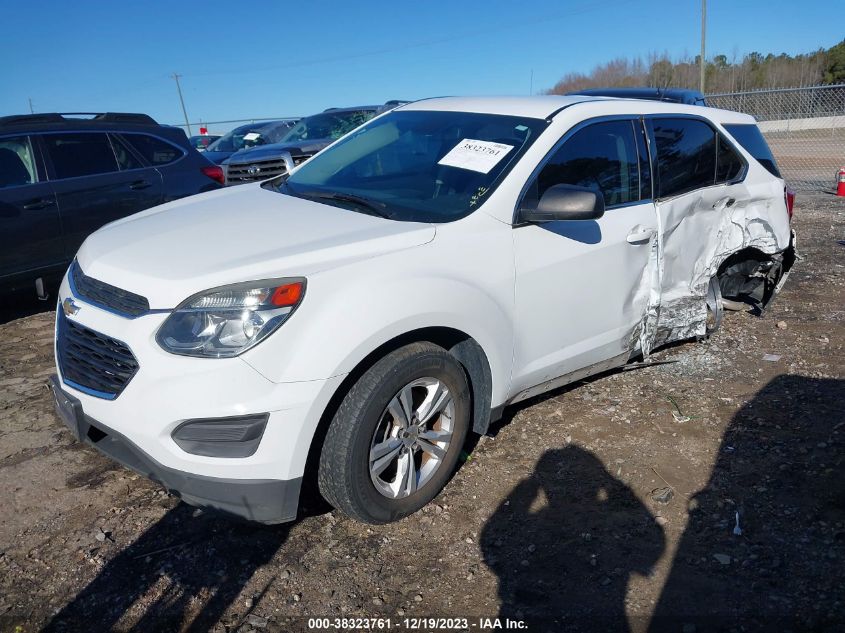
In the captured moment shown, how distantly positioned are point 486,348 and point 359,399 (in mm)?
754

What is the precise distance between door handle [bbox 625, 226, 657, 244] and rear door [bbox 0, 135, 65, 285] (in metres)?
4.82

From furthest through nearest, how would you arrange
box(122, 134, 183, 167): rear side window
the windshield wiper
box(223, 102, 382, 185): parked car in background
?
box(223, 102, 382, 185): parked car in background
box(122, 134, 183, 167): rear side window
the windshield wiper

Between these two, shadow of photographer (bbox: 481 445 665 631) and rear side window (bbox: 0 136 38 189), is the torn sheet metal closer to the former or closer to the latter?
shadow of photographer (bbox: 481 445 665 631)

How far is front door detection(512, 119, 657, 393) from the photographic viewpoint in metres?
3.37

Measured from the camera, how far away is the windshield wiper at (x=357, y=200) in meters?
3.27

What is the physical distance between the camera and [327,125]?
1185 cm

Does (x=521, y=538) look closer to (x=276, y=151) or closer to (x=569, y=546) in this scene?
(x=569, y=546)

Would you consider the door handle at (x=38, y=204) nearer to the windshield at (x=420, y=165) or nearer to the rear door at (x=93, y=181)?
the rear door at (x=93, y=181)

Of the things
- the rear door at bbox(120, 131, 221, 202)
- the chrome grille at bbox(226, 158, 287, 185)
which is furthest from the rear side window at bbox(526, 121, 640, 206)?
the chrome grille at bbox(226, 158, 287, 185)

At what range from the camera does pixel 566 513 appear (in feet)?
10.4

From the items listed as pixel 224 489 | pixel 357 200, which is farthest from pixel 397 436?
pixel 357 200

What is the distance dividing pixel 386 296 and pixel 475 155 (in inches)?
45.3

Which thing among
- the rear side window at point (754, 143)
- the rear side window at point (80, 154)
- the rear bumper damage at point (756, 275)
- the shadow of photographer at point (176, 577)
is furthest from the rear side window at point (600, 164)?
the rear side window at point (80, 154)

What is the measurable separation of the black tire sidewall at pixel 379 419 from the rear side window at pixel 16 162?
471cm
